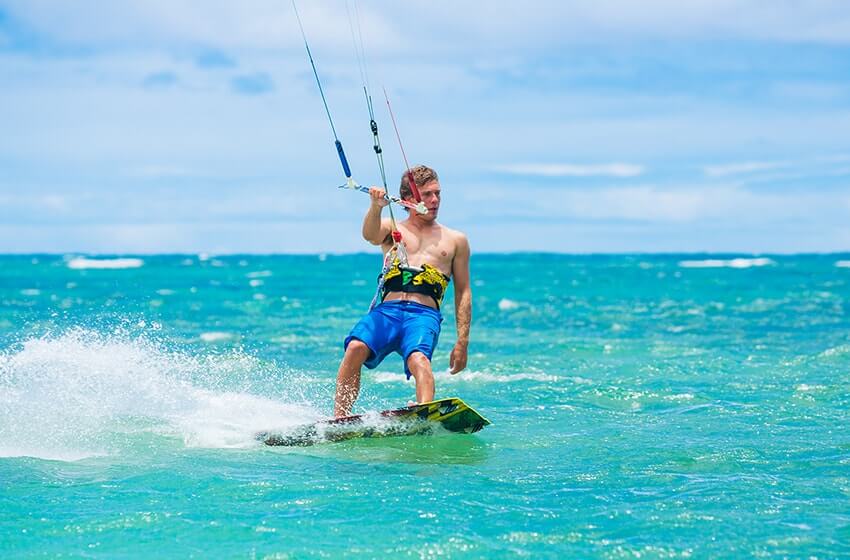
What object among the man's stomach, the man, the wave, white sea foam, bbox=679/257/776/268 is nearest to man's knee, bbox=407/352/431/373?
the man

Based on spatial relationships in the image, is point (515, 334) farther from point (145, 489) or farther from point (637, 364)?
point (145, 489)

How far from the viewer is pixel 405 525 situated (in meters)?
5.43

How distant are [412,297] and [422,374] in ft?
2.22

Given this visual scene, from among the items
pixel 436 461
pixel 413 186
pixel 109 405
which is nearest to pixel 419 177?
pixel 413 186

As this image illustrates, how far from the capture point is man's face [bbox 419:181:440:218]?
7910 millimetres

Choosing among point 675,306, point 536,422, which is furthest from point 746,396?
point 675,306

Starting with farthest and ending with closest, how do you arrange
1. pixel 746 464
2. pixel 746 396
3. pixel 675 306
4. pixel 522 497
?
1. pixel 675 306
2. pixel 746 396
3. pixel 746 464
4. pixel 522 497

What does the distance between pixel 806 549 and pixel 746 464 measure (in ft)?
6.00

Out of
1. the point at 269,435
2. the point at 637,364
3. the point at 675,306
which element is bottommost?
the point at 269,435

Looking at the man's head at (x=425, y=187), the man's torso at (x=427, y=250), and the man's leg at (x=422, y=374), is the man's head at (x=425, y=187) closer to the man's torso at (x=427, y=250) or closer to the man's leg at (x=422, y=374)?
the man's torso at (x=427, y=250)

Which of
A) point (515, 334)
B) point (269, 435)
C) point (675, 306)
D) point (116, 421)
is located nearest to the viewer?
point (269, 435)

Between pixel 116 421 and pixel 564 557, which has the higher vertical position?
pixel 116 421

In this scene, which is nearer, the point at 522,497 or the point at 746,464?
the point at 522,497

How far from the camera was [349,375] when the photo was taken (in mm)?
7898
